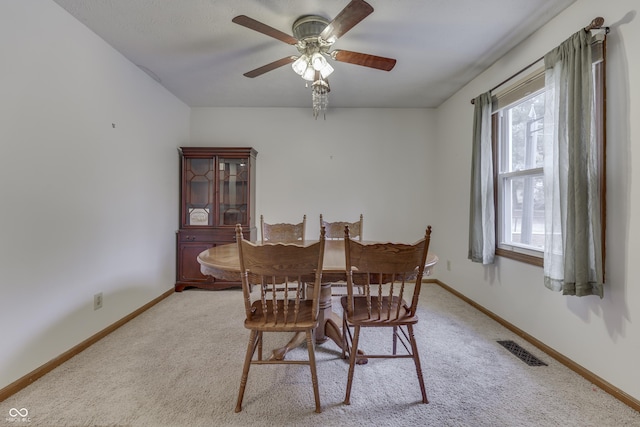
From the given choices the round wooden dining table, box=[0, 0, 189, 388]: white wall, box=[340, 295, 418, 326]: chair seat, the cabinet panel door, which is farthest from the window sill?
box=[0, 0, 189, 388]: white wall

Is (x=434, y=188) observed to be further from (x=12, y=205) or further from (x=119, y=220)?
(x=12, y=205)

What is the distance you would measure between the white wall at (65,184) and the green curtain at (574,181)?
3.32 metres

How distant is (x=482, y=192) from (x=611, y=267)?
1171 millimetres

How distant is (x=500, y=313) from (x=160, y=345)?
Answer: 9.63 feet

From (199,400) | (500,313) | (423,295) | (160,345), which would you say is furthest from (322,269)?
(423,295)

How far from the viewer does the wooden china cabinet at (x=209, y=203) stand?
3.48 metres

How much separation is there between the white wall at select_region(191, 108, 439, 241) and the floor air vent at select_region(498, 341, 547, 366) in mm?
1913

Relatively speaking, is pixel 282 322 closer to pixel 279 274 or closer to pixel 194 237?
pixel 279 274

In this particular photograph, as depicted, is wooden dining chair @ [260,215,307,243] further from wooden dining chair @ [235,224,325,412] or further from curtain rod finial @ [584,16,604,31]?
curtain rod finial @ [584,16,604,31]

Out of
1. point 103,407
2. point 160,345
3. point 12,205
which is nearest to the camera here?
point 103,407

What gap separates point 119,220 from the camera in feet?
8.25

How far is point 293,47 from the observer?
2.43 metres

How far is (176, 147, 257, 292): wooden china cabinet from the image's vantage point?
3479 millimetres

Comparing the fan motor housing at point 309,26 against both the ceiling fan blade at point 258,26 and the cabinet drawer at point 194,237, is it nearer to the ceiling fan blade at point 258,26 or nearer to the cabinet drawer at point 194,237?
the ceiling fan blade at point 258,26
